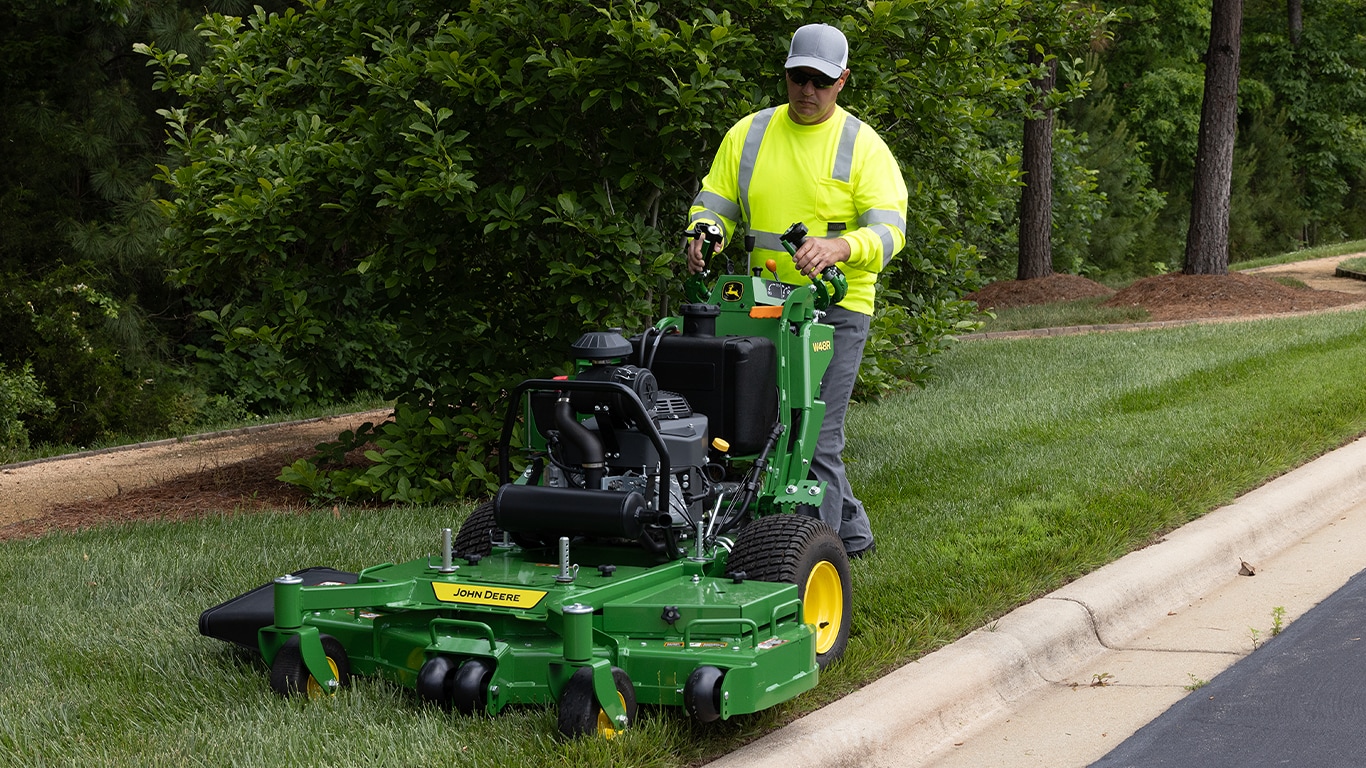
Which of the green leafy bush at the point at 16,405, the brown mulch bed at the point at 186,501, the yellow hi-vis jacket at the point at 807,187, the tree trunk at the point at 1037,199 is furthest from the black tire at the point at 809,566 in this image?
the tree trunk at the point at 1037,199

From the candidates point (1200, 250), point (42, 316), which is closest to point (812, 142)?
point (42, 316)

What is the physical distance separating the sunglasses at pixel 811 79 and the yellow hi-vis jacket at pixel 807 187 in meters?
0.17

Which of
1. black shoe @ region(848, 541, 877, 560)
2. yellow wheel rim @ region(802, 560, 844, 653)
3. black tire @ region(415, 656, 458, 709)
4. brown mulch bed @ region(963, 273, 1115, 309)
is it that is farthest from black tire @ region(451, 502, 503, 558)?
brown mulch bed @ region(963, 273, 1115, 309)

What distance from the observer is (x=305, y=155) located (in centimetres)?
815

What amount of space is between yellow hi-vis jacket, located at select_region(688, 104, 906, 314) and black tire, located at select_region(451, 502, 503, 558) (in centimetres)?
133

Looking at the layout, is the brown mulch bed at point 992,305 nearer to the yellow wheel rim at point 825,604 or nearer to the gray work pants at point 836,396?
the gray work pants at point 836,396

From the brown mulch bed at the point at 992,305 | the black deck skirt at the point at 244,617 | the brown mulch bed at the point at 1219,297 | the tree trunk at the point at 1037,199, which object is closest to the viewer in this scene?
the black deck skirt at the point at 244,617

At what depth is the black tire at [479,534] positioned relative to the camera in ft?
16.0

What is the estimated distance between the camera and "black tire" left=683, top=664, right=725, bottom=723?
3727 millimetres

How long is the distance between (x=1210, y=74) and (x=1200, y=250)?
228 centimetres

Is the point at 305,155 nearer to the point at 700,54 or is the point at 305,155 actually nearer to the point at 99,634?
the point at 700,54

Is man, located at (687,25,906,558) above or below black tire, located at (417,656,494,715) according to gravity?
above

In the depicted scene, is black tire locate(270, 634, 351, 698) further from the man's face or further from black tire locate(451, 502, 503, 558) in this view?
the man's face

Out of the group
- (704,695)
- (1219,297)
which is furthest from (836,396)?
(1219,297)
